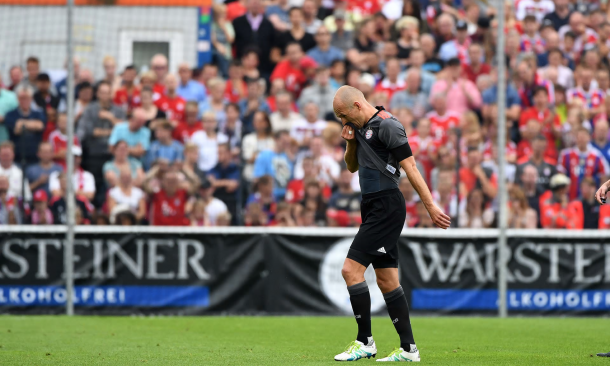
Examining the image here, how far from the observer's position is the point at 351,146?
6.58m

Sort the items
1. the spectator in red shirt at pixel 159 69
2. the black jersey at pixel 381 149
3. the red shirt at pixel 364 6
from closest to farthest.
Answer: the black jersey at pixel 381 149 → the spectator in red shirt at pixel 159 69 → the red shirt at pixel 364 6

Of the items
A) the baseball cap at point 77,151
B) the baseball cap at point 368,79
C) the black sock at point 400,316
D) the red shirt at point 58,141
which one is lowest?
the black sock at point 400,316

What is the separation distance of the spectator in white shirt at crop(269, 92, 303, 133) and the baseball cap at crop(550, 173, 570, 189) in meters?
4.13

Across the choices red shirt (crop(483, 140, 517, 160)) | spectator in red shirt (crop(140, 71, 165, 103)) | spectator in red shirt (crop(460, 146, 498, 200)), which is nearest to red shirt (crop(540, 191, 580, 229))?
spectator in red shirt (crop(460, 146, 498, 200))

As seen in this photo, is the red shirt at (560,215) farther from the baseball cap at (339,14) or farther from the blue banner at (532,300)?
the baseball cap at (339,14)

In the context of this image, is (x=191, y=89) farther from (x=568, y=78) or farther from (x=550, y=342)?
(x=550, y=342)

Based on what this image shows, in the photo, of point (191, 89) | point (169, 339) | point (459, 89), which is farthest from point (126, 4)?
point (169, 339)

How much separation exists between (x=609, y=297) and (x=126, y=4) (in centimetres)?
843

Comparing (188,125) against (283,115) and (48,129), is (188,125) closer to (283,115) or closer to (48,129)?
(283,115)

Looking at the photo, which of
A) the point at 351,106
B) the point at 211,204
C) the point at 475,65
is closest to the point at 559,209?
the point at 475,65

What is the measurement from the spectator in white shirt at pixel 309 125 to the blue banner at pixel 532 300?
11.4 ft

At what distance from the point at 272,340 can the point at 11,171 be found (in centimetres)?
547

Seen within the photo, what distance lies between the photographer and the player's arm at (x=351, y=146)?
6492 millimetres

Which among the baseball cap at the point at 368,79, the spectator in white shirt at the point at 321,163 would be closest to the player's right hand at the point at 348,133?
the spectator in white shirt at the point at 321,163
